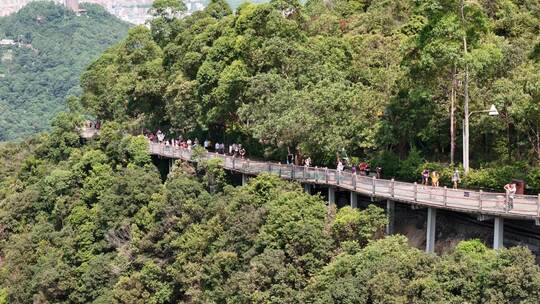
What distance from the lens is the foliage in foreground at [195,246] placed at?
2347cm

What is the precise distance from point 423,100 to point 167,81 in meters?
22.6

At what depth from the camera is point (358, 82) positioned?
39.0 meters

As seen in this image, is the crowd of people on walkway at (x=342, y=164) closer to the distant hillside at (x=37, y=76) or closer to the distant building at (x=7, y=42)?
the distant hillside at (x=37, y=76)

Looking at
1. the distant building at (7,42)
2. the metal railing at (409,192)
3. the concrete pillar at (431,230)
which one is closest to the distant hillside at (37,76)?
the distant building at (7,42)

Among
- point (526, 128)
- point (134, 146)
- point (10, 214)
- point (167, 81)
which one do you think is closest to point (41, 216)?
point (10, 214)

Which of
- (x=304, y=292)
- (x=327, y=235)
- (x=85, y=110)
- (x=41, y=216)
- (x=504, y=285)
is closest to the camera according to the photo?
(x=504, y=285)

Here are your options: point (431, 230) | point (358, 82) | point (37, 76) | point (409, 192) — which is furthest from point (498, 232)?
point (37, 76)

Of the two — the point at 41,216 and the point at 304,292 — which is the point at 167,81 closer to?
the point at 41,216

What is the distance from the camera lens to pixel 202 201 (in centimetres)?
3706

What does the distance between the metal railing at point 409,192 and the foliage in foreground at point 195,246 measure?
0.84 metres

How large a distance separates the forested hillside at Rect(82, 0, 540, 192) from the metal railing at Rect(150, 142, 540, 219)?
1372 mm

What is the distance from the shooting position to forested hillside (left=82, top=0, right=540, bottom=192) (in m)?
28.8

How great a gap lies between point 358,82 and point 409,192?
1239 cm

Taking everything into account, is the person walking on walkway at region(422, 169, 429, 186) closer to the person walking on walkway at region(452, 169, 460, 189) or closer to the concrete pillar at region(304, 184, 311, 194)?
the person walking on walkway at region(452, 169, 460, 189)
